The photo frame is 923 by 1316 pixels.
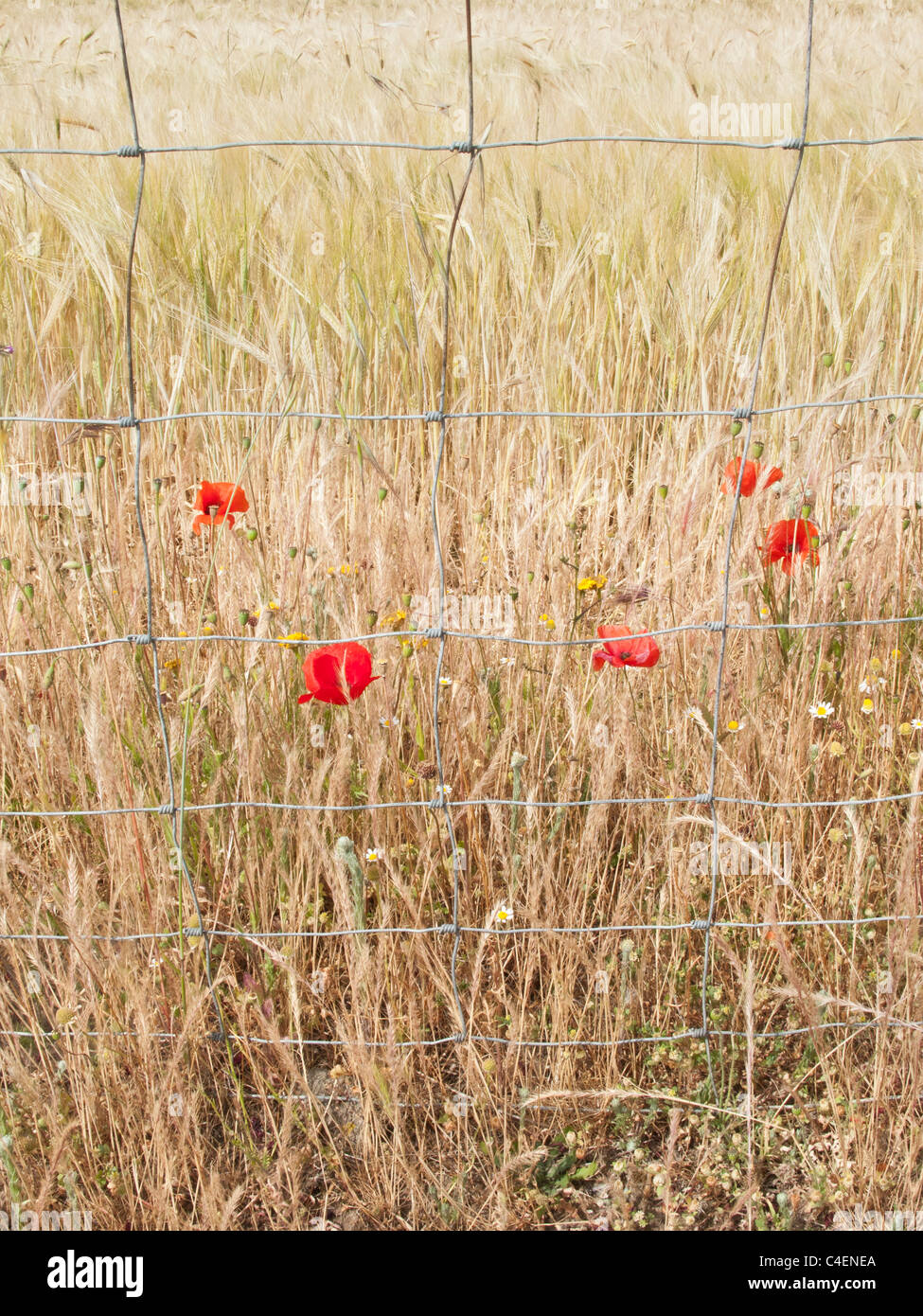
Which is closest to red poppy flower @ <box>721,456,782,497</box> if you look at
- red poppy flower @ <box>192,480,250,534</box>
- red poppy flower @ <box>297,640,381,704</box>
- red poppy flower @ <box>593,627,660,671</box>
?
red poppy flower @ <box>593,627,660,671</box>

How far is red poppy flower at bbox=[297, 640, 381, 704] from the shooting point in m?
1.11

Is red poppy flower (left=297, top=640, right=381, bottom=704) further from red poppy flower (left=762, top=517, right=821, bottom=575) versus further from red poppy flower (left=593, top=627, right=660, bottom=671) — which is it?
red poppy flower (left=762, top=517, right=821, bottom=575)

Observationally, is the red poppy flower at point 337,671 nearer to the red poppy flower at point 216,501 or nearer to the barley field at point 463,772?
the barley field at point 463,772

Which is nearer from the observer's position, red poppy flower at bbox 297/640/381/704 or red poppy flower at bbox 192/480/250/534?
red poppy flower at bbox 297/640/381/704

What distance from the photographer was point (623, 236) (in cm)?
203

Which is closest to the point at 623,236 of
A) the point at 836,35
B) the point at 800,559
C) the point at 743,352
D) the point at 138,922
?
the point at 743,352

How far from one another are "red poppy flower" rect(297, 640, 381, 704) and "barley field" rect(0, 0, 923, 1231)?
3 cm

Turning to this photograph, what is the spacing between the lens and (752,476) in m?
1.34

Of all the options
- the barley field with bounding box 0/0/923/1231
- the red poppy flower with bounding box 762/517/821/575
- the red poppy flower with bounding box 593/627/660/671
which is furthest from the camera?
the red poppy flower with bounding box 762/517/821/575

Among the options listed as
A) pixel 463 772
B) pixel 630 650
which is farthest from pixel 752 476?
pixel 463 772

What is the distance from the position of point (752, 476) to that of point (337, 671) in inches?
23.4

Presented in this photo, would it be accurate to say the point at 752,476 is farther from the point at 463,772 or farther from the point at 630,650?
the point at 463,772

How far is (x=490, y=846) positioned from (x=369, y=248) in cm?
132

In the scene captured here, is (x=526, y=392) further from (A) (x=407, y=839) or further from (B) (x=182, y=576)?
(A) (x=407, y=839)
